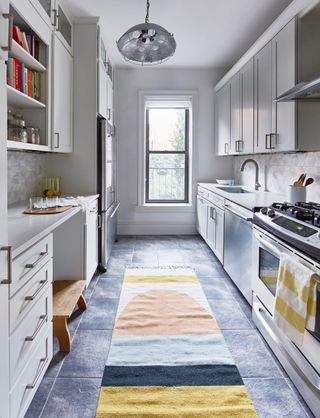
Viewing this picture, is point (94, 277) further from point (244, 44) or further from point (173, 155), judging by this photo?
point (244, 44)

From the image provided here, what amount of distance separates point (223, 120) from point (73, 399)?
411cm

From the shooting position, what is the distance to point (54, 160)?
12.3 ft

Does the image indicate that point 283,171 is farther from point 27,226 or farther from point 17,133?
point 27,226

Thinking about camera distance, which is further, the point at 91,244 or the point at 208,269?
the point at 208,269

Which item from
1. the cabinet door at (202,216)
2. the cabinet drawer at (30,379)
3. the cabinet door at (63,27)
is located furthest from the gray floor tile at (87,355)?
the cabinet door at (202,216)

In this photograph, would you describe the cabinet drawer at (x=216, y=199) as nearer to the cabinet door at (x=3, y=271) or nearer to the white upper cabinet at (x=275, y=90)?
the white upper cabinet at (x=275, y=90)

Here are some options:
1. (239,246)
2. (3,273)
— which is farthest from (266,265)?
(3,273)

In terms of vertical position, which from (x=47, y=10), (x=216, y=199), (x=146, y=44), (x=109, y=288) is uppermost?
(x=47, y=10)

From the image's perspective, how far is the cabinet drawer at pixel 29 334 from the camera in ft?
4.58

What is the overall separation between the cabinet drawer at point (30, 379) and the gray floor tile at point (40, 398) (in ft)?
0.37

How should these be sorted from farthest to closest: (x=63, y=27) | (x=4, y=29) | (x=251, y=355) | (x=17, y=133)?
(x=63, y=27)
(x=17, y=133)
(x=251, y=355)
(x=4, y=29)

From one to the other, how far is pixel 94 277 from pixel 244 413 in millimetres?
2308

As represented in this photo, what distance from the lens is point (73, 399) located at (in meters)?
1.81

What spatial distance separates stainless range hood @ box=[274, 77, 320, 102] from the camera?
7.00 feet
